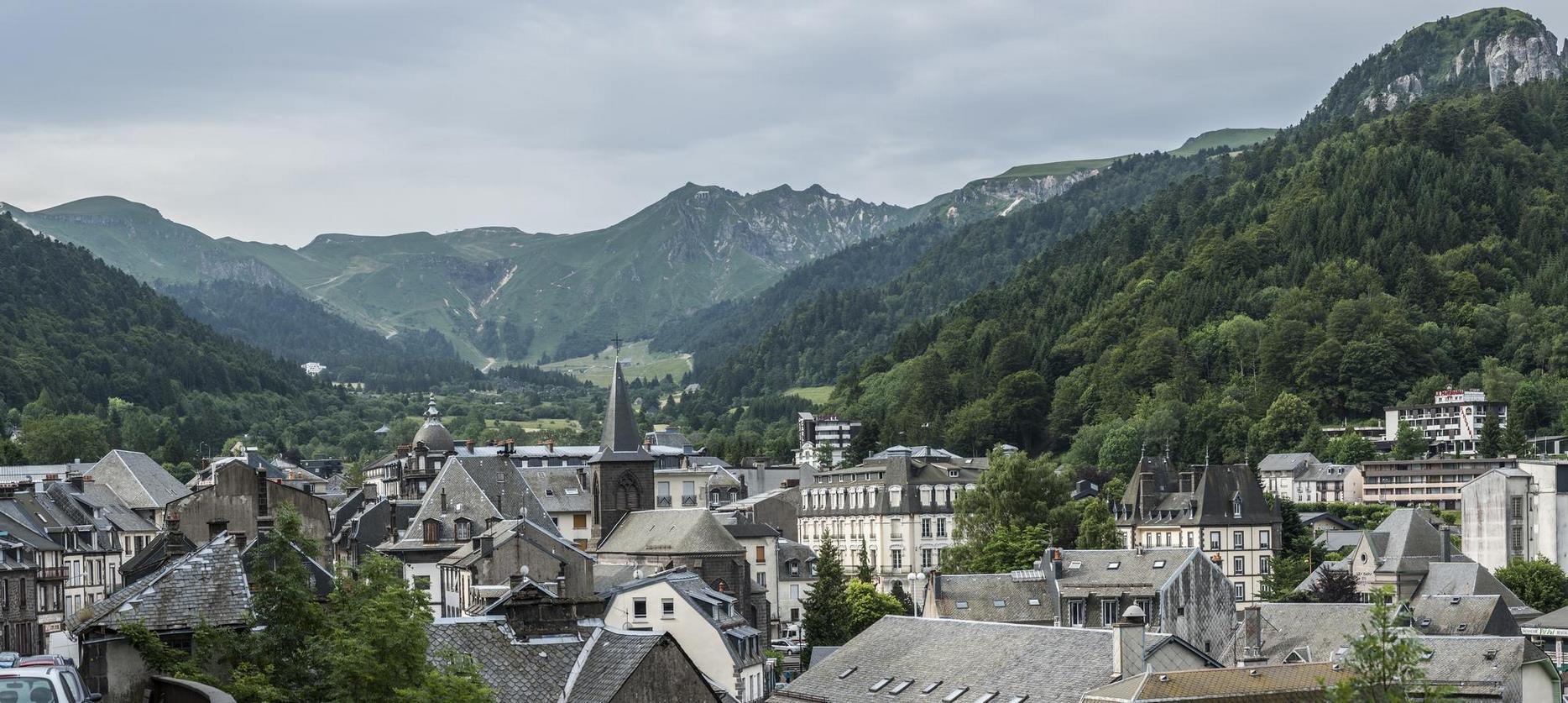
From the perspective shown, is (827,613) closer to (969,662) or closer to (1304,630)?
(1304,630)

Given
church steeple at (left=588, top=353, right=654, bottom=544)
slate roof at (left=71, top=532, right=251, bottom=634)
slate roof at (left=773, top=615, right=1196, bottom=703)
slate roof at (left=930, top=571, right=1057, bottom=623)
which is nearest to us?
slate roof at (left=71, top=532, right=251, bottom=634)

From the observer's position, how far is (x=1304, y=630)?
8150 cm

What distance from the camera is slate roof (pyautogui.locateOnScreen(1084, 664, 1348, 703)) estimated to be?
174 ft

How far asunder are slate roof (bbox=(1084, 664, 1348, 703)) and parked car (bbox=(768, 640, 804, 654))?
45067 mm

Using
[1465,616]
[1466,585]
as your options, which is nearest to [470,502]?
[1465,616]

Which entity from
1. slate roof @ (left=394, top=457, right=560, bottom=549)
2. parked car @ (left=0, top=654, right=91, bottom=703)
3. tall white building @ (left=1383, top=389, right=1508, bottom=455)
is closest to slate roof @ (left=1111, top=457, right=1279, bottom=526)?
slate roof @ (left=394, top=457, right=560, bottom=549)

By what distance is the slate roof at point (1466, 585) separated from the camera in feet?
328

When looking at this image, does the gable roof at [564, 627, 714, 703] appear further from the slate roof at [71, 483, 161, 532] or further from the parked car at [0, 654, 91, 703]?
the slate roof at [71, 483, 161, 532]

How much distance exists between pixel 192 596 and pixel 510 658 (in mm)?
10584

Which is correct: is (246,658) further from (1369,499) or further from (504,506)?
(1369,499)

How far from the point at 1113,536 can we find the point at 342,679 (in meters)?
86.3

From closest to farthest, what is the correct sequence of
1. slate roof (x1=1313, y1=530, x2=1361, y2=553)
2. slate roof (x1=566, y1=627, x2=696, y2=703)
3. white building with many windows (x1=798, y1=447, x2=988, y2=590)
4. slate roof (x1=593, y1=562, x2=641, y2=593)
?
slate roof (x1=566, y1=627, x2=696, y2=703) → slate roof (x1=593, y1=562, x2=641, y2=593) → slate roof (x1=1313, y1=530, x2=1361, y2=553) → white building with many windows (x1=798, y1=447, x2=988, y2=590)

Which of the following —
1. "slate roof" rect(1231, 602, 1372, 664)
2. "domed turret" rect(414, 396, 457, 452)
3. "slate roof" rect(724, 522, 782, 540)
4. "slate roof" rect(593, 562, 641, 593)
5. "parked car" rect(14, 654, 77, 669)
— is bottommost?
"slate roof" rect(1231, 602, 1372, 664)

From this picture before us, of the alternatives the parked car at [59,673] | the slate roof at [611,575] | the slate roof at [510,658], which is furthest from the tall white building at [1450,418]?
the parked car at [59,673]
